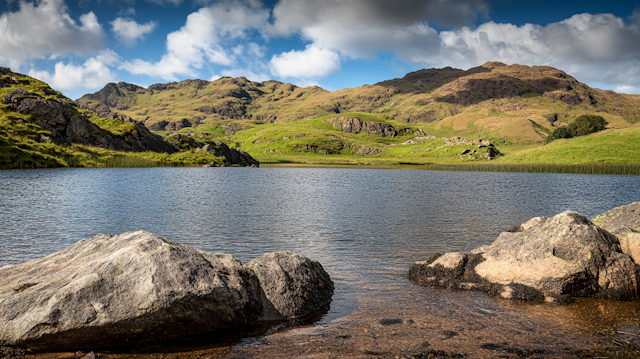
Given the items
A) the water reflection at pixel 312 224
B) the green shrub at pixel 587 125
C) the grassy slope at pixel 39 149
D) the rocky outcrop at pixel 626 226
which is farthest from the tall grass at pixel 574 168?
the grassy slope at pixel 39 149

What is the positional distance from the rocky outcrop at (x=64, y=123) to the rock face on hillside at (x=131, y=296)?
132138 millimetres

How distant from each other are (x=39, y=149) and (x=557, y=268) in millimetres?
124519

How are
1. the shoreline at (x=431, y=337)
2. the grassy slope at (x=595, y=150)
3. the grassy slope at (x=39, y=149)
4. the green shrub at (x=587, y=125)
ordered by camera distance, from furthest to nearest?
the green shrub at (x=587, y=125)
the grassy slope at (x=595, y=150)
the grassy slope at (x=39, y=149)
the shoreline at (x=431, y=337)

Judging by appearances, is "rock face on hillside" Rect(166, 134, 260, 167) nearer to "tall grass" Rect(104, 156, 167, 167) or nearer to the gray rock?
"tall grass" Rect(104, 156, 167, 167)

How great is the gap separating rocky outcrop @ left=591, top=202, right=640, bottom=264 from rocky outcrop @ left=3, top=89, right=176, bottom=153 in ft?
459

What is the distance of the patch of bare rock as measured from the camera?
1264 cm

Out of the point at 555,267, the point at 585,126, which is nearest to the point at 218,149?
the point at 555,267

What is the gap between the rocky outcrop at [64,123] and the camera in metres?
117

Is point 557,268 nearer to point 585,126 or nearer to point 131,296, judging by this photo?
point 131,296

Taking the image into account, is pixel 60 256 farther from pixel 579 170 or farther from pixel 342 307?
pixel 579 170

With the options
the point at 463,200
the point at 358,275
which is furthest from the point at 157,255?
the point at 463,200

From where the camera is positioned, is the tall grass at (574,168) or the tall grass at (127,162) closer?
the tall grass at (574,168)

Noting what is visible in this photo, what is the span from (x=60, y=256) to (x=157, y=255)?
4.37 metres

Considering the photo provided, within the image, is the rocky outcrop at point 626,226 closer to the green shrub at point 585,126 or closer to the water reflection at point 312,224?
the water reflection at point 312,224
